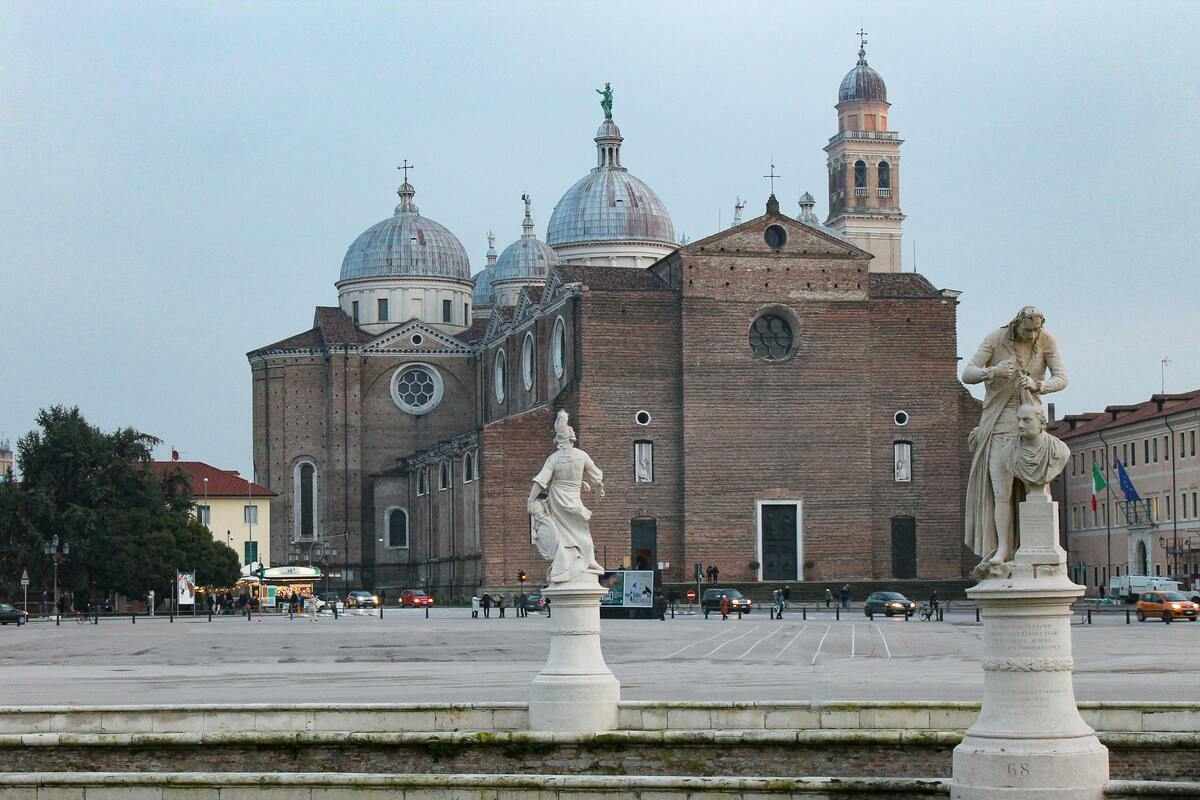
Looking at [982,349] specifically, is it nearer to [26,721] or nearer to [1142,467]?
[26,721]

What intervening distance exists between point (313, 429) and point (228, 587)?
12.6 m

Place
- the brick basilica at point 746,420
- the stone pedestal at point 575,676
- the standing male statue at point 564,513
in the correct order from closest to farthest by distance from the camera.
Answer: the stone pedestal at point 575,676, the standing male statue at point 564,513, the brick basilica at point 746,420

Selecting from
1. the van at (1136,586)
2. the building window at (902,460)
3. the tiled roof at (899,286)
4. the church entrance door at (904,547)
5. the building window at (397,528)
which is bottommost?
the van at (1136,586)

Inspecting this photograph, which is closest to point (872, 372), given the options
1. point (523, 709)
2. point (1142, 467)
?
point (1142, 467)

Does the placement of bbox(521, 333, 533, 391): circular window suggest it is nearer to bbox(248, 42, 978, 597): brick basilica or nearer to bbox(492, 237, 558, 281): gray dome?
bbox(248, 42, 978, 597): brick basilica

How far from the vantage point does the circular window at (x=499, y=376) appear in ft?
325

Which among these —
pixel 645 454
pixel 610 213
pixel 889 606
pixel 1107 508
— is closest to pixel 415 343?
pixel 610 213

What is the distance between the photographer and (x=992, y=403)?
46.2 ft

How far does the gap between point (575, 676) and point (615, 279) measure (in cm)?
6229

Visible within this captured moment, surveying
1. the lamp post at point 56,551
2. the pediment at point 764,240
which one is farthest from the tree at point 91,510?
the pediment at point 764,240

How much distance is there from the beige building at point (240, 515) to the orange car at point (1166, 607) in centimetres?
5434

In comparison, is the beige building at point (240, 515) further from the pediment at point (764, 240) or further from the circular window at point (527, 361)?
the pediment at point (764, 240)

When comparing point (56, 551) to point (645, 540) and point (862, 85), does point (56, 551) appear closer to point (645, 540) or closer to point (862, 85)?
point (645, 540)

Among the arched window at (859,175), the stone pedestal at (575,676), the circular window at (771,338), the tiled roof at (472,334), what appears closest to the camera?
the stone pedestal at (575,676)
